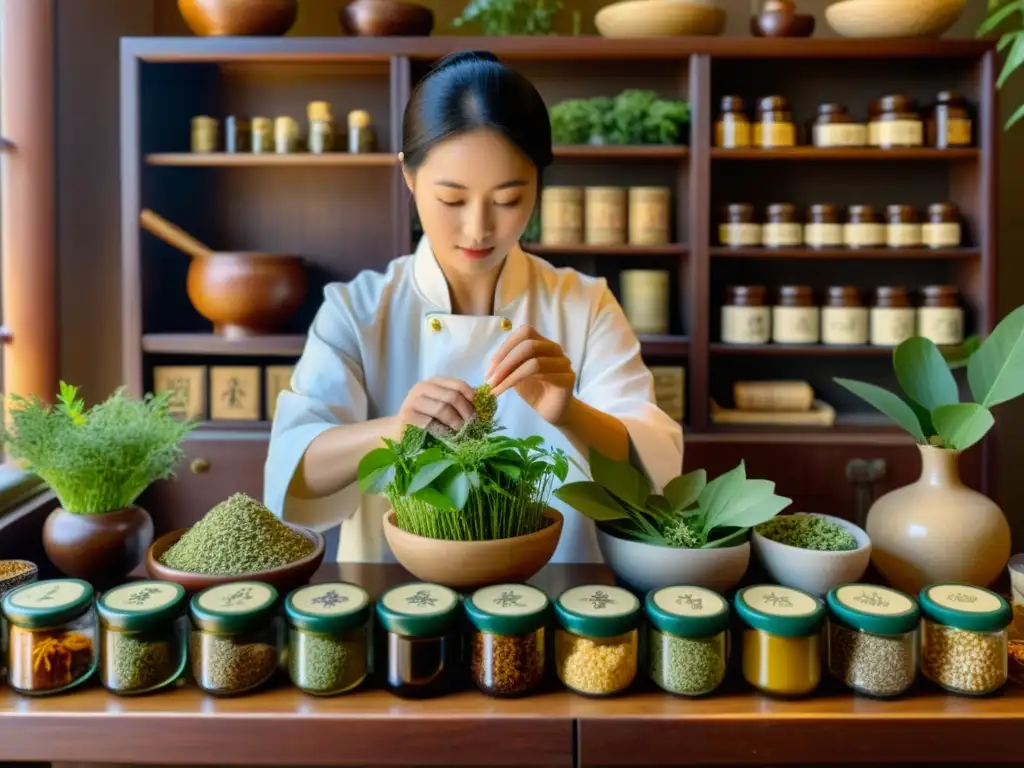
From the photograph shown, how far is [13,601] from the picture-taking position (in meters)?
0.96

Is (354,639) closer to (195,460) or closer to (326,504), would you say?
(326,504)

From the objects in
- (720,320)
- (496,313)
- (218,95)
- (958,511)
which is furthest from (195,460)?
(958,511)

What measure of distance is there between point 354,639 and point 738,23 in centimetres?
270

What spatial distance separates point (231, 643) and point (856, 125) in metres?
2.48

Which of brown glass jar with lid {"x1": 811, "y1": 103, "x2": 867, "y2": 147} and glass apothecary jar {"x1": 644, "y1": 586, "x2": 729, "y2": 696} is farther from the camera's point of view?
brown glass jar with lid {"x1": 811, "y1": 103, "x2": 867, "y2": 147}

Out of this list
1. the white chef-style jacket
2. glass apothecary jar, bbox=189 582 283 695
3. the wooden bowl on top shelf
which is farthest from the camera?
the white chef-style jacket

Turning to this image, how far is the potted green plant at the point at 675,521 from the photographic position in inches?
42.4

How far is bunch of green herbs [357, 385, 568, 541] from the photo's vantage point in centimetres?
105

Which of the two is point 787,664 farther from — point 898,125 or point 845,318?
point 898,125

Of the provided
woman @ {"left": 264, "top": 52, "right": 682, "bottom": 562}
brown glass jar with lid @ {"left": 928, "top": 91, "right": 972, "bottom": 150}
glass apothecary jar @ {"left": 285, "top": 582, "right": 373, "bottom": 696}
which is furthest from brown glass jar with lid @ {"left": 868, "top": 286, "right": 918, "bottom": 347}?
glass apothecary jar @ {"left": 285, "top": 582, "right": 373, "bottom": 696}

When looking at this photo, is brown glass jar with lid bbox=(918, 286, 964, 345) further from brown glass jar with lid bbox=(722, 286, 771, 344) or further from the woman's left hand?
the woman's left hand

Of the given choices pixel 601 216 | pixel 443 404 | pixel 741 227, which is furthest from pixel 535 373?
pixel 741 227

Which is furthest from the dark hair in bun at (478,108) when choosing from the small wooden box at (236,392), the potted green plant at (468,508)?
the small wooden box at (236,392)

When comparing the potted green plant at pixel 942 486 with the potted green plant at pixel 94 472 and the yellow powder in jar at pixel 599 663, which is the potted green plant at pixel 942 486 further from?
the potted green plant at pixel 94 472
